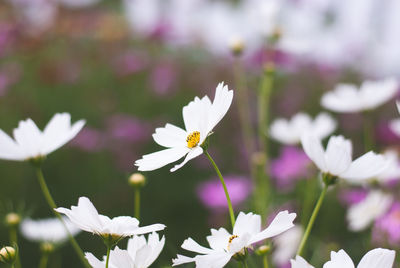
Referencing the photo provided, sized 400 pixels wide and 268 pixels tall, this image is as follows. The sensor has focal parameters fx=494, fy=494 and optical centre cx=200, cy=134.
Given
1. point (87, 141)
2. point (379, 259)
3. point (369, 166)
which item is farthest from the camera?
point (87, 141)

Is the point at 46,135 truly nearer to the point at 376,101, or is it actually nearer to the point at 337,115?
the point at 376,101

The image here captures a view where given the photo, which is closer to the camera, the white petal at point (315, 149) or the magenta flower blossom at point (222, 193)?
the white petal at point (315, 149)

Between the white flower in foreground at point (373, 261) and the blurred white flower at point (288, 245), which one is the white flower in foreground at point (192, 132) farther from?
the blurred white flower at point (288, 245)

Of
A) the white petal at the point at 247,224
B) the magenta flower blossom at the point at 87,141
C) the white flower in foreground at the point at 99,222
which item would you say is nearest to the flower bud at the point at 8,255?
the white flower in foreground at the point at 99,222

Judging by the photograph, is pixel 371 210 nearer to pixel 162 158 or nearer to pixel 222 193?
pixel 162 158

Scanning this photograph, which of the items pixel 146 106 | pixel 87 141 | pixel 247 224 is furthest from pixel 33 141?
pixel 146 106
